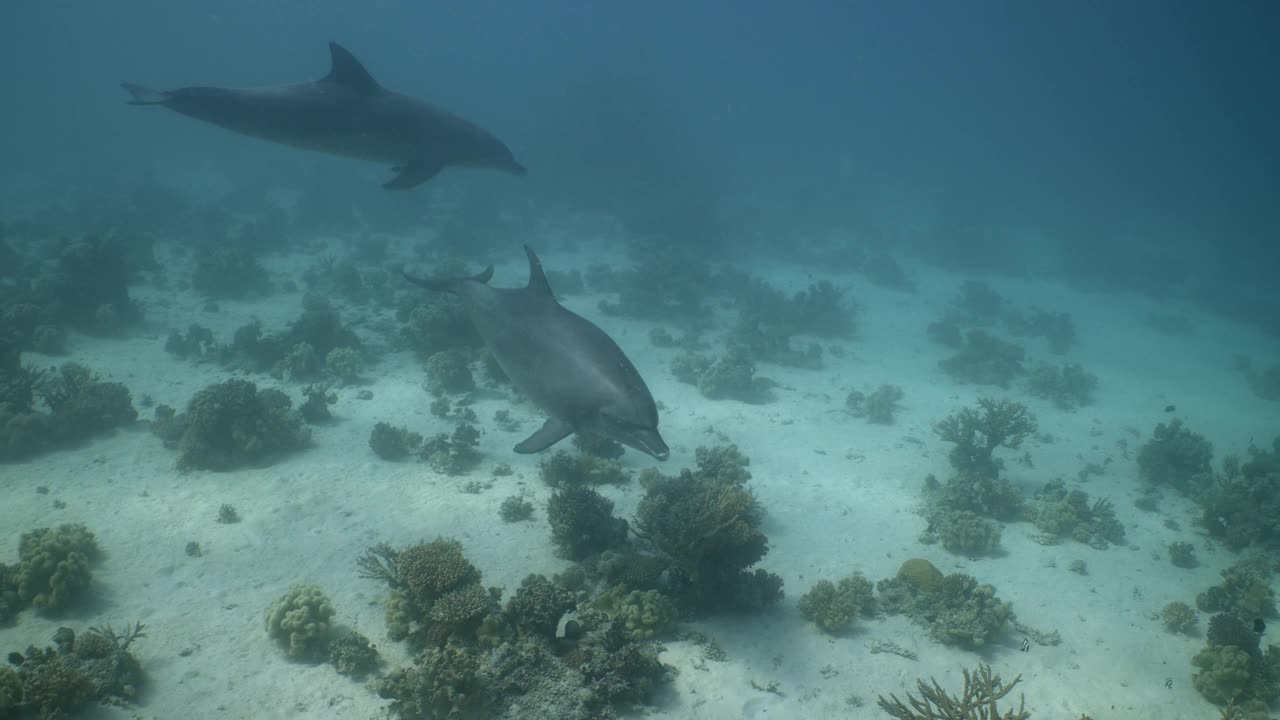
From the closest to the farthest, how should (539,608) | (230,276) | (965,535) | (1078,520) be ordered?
(539,608) → (965,535) → (1078,520) → (230,276)

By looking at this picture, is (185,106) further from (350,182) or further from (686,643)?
(350,182)

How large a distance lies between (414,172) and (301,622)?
501 cm

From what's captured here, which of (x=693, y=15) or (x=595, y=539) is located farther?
(x=693, y=15)

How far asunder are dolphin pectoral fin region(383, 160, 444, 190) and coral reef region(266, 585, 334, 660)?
4.52 metres

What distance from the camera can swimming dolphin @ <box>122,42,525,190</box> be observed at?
5590 millimetres

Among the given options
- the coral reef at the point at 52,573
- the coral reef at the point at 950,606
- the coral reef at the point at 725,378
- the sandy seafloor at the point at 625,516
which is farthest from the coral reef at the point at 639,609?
the coral reef at the point at 725,378

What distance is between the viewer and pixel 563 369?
514 cm

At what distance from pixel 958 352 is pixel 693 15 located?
152 metres

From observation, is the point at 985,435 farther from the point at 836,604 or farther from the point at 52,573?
the point at 52,573

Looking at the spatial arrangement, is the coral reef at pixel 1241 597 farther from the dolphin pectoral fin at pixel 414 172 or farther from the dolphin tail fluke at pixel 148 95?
the dolphin tail fluke at pixel 148 95

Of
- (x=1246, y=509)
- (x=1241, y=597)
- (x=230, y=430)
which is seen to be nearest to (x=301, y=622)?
(x=230, y=430)

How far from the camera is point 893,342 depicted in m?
20.2

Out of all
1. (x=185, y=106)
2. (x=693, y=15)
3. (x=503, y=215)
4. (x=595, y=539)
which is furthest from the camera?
(x=693, y=15)

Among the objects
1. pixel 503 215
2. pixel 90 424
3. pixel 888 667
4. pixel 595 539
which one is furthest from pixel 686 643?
pixel 503 215
